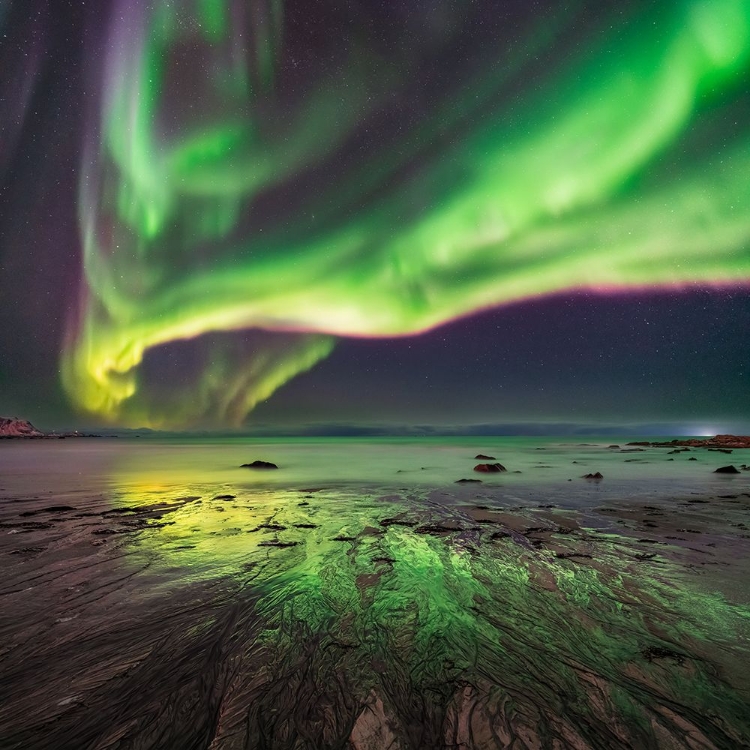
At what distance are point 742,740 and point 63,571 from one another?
23.3ft

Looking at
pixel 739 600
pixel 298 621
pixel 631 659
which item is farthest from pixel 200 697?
pixel 739 600

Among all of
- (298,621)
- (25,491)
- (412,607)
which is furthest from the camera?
(25,491)

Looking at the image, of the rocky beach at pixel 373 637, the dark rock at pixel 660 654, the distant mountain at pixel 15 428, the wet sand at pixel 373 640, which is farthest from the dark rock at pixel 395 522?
the distant mountain at pixel 15 428

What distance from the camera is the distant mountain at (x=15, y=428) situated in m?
151

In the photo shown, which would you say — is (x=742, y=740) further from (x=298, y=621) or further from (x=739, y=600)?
(x=298, y=621)

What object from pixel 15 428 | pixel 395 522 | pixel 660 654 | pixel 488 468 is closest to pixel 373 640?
pixel 660 654

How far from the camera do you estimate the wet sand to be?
2.42 m

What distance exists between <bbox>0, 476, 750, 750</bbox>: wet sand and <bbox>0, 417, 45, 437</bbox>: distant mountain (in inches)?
7947

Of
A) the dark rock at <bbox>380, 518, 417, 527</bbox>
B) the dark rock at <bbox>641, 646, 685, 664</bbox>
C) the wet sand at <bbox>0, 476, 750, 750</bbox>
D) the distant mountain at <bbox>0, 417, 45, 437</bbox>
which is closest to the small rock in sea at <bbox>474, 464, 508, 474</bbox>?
the dark rock at <bbox>380, 518, 417, 527</bbox>

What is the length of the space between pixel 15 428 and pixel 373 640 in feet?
696

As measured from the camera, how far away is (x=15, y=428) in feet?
508

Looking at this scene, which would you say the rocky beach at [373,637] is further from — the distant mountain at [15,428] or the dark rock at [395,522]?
the distant mountain at [15,428]

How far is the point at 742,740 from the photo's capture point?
2.31 m

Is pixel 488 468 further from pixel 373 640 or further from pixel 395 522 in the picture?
pixel 373 640
